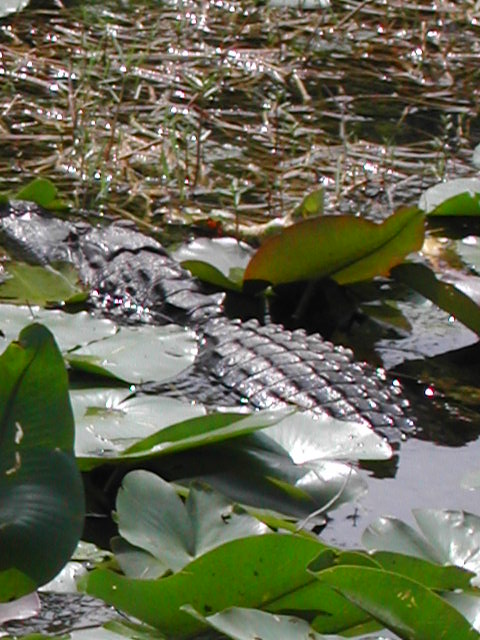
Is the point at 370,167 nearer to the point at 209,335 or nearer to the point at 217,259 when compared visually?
the point at 217,259

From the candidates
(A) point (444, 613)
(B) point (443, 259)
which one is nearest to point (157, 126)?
(B) point (443, 259)

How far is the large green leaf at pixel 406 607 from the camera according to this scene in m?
1.39

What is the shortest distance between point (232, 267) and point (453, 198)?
65 cm

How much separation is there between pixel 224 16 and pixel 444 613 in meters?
3.74

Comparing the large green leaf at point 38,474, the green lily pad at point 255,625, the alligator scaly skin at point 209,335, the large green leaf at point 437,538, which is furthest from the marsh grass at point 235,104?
the green lily pad at point 255,625

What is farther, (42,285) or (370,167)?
(370,167)

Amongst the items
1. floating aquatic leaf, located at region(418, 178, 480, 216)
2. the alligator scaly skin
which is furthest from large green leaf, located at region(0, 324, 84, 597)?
floating aquatic leaf, located at region(418, 178, 480, 216)

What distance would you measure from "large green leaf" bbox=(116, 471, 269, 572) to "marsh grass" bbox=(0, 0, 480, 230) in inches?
57.8

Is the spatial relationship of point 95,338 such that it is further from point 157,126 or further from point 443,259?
point 157,126

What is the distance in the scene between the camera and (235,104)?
161 inches

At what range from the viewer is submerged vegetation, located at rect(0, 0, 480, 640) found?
4.92 ft

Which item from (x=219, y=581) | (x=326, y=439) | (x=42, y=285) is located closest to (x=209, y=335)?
(x=42, y=285)

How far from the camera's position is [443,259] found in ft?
10.4

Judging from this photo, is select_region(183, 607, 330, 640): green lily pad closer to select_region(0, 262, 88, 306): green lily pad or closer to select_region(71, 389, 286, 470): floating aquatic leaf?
select_region(71, 389, 286, 470): floating aquatic leaf
